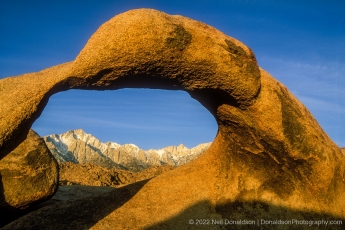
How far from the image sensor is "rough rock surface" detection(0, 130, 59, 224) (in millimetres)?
5141

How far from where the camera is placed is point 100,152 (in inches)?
5901

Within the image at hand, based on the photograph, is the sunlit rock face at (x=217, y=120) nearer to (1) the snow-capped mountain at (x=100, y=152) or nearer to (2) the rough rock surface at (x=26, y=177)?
(2) the rough rock surface at (x=26, y=177)

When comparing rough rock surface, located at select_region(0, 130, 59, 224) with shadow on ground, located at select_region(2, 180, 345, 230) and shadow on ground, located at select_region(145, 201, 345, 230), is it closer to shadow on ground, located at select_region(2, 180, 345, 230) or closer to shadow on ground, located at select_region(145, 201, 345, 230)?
shadow on ground, located at select_region(2, 180, 345, 230)

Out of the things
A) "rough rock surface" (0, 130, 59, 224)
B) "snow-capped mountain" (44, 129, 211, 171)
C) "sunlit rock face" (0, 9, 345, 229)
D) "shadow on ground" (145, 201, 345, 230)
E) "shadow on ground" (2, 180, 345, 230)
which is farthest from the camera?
"snow-capped mountain" (44, 129, 211, 171)

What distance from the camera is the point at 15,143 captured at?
15.0 ft

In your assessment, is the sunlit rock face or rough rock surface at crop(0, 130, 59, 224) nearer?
the sunlit rock face

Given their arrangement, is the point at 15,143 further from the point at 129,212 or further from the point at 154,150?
the point at 154,150

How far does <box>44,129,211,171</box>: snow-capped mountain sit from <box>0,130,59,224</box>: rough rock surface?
126 metres

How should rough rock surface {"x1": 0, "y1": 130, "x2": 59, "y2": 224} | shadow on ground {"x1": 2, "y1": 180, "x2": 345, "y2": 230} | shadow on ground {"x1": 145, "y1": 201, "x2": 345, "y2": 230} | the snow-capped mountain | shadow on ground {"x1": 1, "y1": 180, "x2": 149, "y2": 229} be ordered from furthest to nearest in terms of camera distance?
the snow-capped mountain → shadow on ground {"x1": 145, "y1": 201, "x2": 345, "y2": 230} → shadow on ground {"x1": 2, "y1": 180, "x2": 345, "y2": 230} → shadow on ground {"x1": 1, "y1": 180, "x2": 149, "y2": 229} → rough rock surface {"x1": 0, "y1": 130, "x2": 59, "y2": 224}

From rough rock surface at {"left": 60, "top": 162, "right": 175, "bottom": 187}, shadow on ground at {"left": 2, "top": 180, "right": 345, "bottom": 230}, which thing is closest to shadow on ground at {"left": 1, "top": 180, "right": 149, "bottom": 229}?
shadow on ground at {"left": 2, "top": 180, "right": 345, "bottom": 230}

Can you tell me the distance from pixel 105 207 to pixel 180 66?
10.1ft

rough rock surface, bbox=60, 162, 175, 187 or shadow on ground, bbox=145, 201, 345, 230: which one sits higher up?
rough rock surface, bbox=60, 162, 175, 187

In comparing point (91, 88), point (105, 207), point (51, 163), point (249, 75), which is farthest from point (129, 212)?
point (249, 75)

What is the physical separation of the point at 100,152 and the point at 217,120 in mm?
147992
